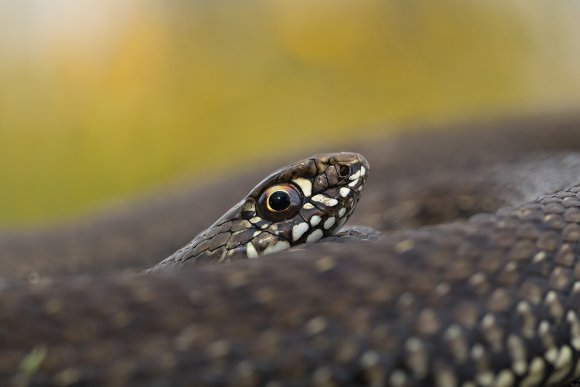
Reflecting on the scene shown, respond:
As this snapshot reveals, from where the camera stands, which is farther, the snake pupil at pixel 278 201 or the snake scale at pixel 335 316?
the snake pupil at pixel 278 201

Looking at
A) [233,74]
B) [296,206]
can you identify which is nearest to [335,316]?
[296,206]

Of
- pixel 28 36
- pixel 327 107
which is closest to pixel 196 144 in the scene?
pixel 327 107

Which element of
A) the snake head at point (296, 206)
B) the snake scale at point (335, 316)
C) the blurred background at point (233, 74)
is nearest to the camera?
the snake scale at point (335, 316)

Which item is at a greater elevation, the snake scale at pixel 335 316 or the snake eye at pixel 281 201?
the snake eye at pixel 281 201

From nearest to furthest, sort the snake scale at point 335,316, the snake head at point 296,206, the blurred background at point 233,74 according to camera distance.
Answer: the snake scale at point 335,316
the snake head at point 296,206
the blurred background at point 233,74

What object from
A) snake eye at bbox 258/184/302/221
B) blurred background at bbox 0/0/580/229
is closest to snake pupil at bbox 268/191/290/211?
snake eye at bbox 258/184/302/221

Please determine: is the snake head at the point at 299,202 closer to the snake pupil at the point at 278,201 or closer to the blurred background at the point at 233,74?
the snake pupil at the point at 278,201

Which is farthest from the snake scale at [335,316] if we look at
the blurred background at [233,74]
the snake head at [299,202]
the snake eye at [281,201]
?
the blurred background at [233,74]

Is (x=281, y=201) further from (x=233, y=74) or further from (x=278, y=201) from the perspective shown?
(x=233, y=74)
